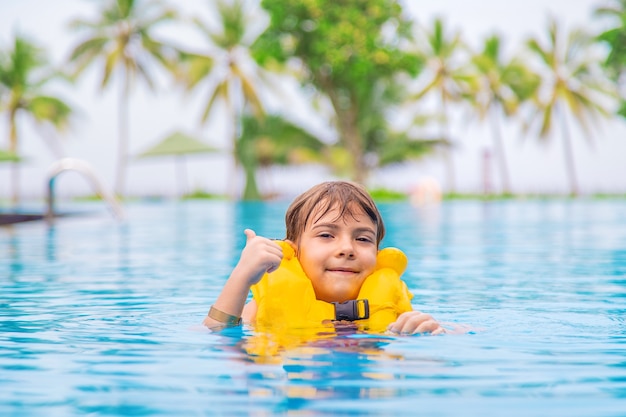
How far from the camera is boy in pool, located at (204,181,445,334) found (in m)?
3.95

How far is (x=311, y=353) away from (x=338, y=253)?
0.60 m

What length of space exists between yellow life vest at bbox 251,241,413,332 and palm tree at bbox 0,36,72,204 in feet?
131

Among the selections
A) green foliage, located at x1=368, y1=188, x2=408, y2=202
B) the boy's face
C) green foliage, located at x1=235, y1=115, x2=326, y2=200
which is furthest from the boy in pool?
green foliage, located at x1=368, y1=188, x2=408, y2=202

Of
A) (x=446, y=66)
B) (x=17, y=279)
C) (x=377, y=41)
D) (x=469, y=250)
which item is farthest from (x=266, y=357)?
(x=446, y=66)

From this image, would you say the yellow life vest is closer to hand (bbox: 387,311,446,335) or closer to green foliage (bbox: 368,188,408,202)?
hand (bbox: 387,311,446,335)

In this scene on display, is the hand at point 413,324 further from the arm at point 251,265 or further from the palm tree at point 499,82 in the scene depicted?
the palm tree at point 499,82

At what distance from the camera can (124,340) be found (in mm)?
4230

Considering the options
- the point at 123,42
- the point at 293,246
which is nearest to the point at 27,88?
the point at 123,42

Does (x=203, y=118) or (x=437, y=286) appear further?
(x=203, y=118)

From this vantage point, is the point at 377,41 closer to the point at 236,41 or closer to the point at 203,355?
the point at 236,41

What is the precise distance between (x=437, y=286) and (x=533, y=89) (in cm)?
3700

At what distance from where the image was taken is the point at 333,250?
13.2 feet

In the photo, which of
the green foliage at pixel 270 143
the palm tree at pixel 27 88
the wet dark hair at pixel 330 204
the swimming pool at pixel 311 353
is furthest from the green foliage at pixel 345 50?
the wet dark hair at pixel 330 204

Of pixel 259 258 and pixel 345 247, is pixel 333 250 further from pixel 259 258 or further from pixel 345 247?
pixel 259 258
